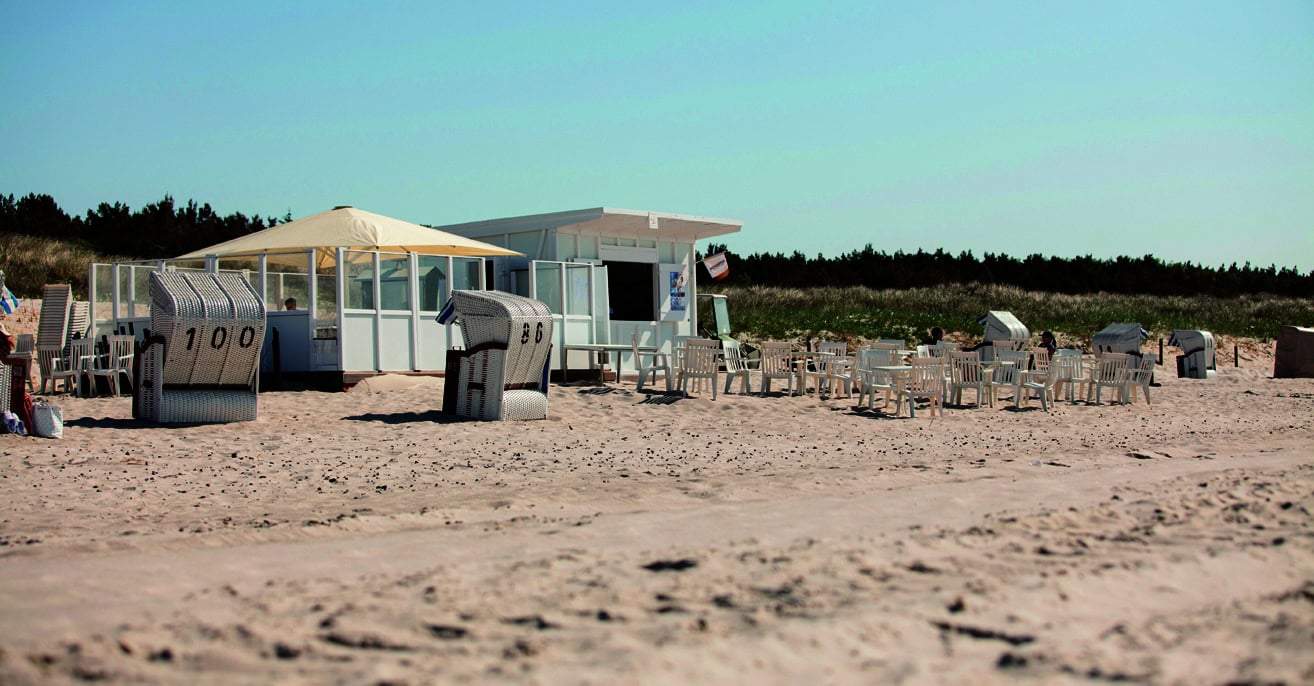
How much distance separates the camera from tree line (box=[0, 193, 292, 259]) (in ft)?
106

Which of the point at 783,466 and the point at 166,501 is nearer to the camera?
the point at 166,501

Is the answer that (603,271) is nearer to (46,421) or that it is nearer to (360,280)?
(360,280)

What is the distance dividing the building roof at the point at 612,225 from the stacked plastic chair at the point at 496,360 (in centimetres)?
545

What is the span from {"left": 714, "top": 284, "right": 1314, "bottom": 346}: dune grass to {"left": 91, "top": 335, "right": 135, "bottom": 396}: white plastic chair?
1959 centimetres

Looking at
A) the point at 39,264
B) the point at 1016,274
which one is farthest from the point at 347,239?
the point at 1016,274

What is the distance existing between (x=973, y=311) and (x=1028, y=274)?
12.2m

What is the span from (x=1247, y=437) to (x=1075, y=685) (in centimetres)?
968

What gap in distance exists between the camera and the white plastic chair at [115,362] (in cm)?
1421

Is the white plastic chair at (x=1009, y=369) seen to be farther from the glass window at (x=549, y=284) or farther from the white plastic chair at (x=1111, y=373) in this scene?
the glass window at (x=549, y=284)

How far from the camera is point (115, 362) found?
14383 mm

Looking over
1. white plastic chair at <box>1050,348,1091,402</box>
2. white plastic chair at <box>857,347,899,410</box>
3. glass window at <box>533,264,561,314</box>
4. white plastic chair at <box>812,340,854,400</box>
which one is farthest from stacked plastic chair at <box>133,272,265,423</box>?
white plastic chair at <box>1050,348,1091,402</box>

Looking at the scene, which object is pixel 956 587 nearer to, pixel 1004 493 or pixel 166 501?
pixel 1004 493

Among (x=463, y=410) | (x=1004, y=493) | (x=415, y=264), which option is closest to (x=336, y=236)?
(x=415, y=264)

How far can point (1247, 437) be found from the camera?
11.6 m
